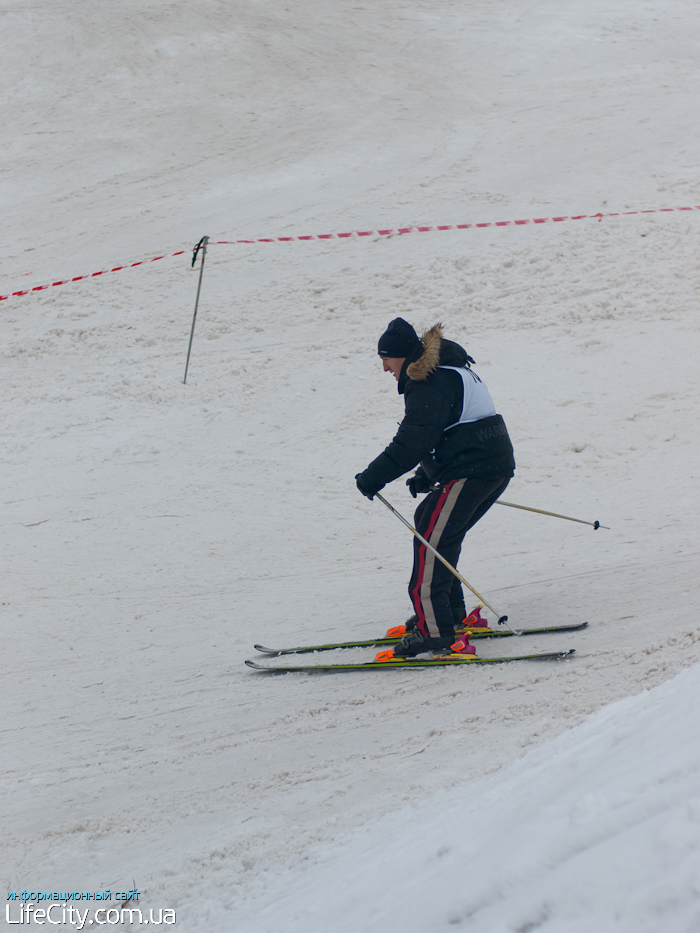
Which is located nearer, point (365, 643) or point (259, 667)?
point (259, 667)

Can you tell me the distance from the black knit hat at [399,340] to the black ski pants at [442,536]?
2.69ft

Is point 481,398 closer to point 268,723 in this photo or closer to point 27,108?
point 268,723

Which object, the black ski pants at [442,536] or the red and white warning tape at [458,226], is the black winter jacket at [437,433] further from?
the red and white warning tape at [458,226]

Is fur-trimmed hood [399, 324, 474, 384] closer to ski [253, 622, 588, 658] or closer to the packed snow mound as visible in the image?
ski [253, 622, 588, 658]

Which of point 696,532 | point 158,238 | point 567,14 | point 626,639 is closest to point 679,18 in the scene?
point 567,14

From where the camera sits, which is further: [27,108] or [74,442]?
[27,108]

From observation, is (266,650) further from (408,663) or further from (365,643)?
(408,663)

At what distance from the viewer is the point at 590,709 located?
3400 mm

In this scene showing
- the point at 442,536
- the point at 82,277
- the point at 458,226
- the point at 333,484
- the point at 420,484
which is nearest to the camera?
the point at 442,536

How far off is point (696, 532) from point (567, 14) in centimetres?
1929

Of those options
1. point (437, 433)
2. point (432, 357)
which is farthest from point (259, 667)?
point (432, 357)

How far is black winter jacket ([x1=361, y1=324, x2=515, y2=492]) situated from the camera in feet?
13.0

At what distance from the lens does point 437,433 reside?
3.99 meters

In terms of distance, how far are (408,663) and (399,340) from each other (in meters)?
1.93
